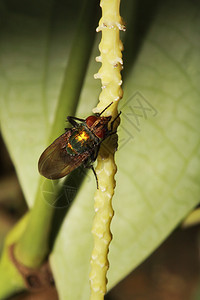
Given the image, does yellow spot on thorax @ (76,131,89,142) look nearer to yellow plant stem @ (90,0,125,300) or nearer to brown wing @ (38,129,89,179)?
brown wing @ (38,129,89,179)

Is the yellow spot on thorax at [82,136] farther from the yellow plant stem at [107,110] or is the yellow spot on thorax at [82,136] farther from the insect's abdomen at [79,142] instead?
the yellow plant stem at [107,110]

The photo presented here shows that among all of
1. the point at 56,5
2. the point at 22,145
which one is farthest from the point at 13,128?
the point at 56,5

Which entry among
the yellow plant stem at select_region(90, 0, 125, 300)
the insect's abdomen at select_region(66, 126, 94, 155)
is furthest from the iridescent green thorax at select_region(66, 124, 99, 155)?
the yellow plant stem at select_region(90, 0, 125, 300)

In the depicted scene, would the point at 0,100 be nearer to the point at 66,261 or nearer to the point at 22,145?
the point at 22,145

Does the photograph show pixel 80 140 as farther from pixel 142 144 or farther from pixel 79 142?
pixel 142 144

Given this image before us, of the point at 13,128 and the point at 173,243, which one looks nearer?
the point at 13,128

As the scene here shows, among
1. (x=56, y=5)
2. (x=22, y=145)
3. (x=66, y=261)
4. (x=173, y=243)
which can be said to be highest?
(x=56, y=5)

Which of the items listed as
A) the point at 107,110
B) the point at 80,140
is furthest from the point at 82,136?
the point at 107,110

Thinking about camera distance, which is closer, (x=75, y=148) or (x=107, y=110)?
(x=107, y=110)
